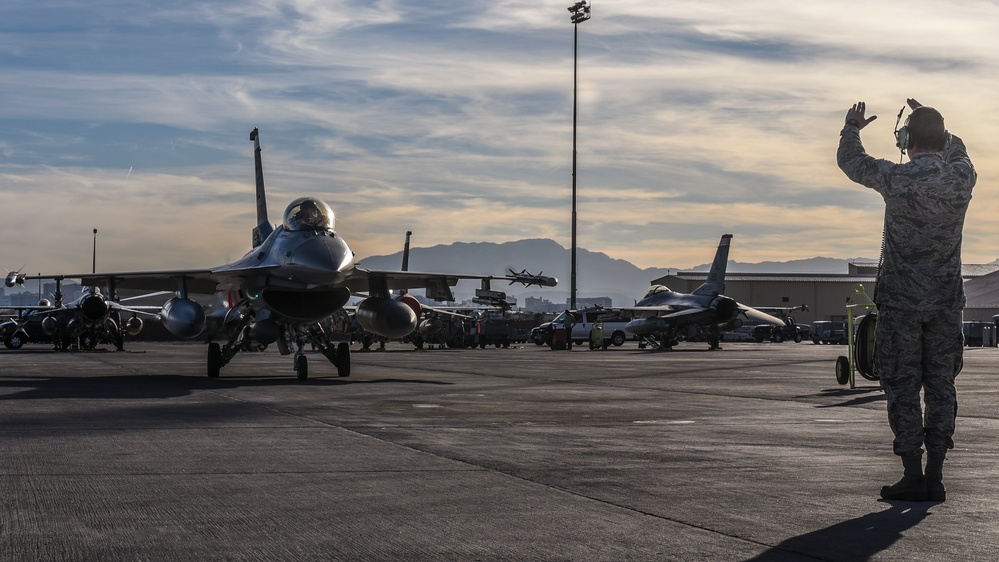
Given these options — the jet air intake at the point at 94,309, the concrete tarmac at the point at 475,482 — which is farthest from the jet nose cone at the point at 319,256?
the jet air intake at the point at 94,309

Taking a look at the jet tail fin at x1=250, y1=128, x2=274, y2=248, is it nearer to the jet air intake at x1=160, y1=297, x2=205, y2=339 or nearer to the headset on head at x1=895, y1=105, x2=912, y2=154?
the jet air intake at x1=160, y1=297, x2=205, y2=339

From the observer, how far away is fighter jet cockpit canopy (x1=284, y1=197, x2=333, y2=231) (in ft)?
76.0

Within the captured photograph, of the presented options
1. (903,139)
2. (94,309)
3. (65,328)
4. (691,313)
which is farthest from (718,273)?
(903,139)

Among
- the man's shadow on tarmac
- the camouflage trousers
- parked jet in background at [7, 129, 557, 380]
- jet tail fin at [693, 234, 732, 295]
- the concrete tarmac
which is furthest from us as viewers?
jet tail fin at [693, 234, 732, 295]

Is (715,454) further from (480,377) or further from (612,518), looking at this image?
(480,377)

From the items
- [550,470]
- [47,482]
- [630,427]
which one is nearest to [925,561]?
[550,470]

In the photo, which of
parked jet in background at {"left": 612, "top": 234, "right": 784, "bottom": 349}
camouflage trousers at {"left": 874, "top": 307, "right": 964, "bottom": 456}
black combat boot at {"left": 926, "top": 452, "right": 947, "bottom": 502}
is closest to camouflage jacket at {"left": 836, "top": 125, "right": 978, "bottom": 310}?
camouflage trousers at {"left": 874, "top": 307, "right": 964, "bottom": 456}

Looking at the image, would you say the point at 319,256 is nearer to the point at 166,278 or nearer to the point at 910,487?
the point at 166,278

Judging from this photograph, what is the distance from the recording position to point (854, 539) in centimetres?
570

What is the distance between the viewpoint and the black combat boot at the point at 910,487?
7023 millimetres

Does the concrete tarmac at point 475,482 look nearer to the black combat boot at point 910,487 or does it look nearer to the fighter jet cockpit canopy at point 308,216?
the black combat boot at point 910,487

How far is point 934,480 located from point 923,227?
5.56 feet

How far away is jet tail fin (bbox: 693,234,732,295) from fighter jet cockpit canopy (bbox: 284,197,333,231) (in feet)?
140

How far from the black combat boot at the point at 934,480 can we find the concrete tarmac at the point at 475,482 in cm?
20
